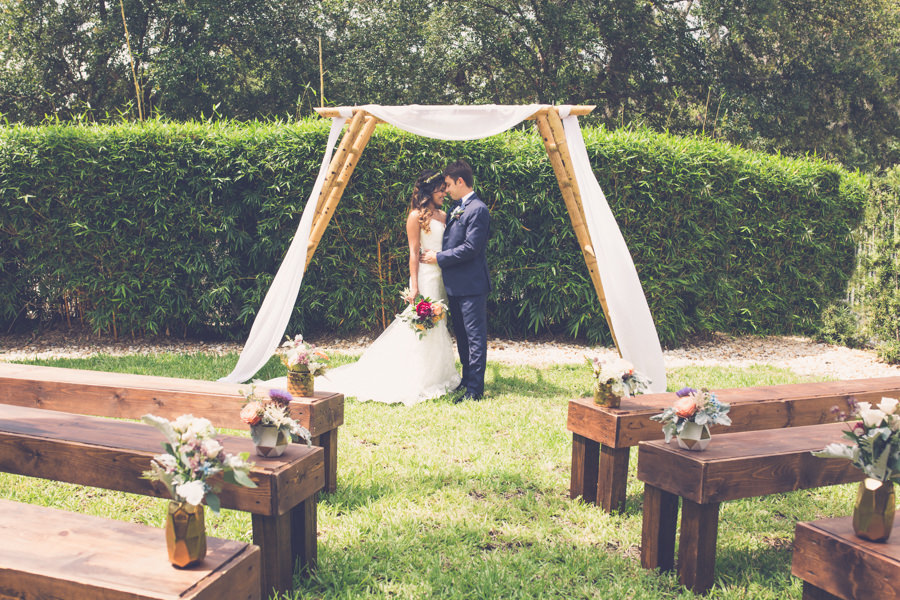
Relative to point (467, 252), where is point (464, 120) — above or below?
above

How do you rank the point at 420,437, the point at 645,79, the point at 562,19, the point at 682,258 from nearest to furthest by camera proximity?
the point at 420,437
the point at 682,258
the point at 562,19
the point at 645,79

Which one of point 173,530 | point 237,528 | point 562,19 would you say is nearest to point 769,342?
point 237,528

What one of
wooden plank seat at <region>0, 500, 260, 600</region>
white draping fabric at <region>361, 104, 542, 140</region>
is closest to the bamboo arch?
white draping fabric at <region>361, 104, 542, 140</region>

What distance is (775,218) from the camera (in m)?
8.41

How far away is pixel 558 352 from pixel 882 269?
4.34m

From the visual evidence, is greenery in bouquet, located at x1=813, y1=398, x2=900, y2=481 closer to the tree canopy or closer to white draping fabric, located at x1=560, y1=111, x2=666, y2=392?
white draping fabric, located at x1=560, y1=111, x2=666, y2=392

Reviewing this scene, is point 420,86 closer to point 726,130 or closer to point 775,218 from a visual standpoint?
point 726,130

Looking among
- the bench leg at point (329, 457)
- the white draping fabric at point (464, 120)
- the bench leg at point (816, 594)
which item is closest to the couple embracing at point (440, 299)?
the white draping fabric at point (464, 120)

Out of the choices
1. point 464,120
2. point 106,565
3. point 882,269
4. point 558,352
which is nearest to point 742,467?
point 106,565

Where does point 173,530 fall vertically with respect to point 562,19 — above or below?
below

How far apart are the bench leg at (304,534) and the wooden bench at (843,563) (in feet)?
5.87

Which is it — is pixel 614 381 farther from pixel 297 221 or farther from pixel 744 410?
pixel 297 221

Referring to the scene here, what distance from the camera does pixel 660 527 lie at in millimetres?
2658

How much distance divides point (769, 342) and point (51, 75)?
→ 671 inches
